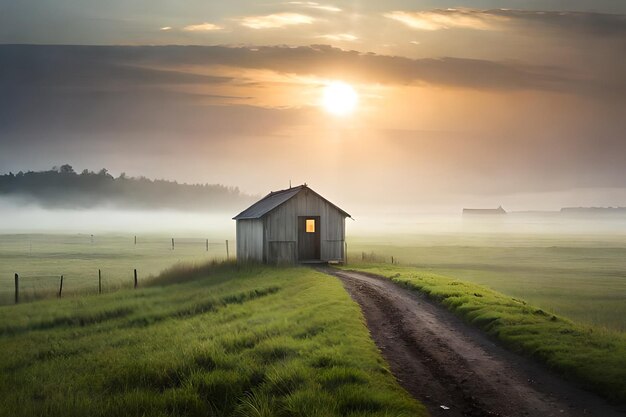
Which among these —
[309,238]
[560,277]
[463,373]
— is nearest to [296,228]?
[309,238]

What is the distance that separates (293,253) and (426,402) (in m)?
37.5

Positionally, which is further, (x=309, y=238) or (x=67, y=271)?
(x=67, y=271)

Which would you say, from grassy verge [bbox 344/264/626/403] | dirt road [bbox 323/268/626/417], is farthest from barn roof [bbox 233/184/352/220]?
dirt road [bbox 323/268/626/417]

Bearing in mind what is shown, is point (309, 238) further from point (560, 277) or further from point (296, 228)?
point (560, 277)

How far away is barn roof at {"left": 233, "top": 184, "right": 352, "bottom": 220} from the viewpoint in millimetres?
52094

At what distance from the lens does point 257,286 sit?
1524 inches

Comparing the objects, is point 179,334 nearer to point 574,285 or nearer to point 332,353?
point 332,353

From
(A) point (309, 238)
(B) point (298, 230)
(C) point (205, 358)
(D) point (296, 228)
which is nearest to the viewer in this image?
(C) point (205, 358)

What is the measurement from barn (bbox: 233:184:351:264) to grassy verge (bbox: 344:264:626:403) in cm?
2326

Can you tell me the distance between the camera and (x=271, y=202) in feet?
185

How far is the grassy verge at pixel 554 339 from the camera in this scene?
15461 mm

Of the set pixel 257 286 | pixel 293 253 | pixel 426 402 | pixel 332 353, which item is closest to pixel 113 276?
pixel 293 253

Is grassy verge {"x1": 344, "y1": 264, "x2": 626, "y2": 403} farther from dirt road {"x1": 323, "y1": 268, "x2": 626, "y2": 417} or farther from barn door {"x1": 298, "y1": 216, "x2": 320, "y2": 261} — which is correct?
barn door {"x1": 298, "y1": 216, "x2": 320, "y2": 261}

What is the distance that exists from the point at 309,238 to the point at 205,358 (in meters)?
34.4
